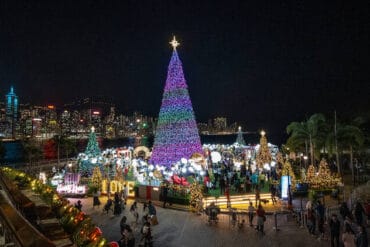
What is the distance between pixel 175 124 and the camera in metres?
27.3

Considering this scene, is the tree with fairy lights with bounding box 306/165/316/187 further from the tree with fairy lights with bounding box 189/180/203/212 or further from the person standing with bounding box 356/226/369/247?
the person standing with bounding box 356/226/369/247

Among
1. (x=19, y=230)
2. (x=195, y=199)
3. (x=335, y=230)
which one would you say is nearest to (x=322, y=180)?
(x=195, y=199)

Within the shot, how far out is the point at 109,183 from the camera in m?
22.0

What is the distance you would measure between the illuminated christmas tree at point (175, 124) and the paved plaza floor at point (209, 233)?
1046cm

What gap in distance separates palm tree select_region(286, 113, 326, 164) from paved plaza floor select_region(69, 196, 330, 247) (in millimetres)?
17554

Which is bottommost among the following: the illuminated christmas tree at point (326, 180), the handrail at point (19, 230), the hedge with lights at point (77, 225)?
the illuminated christmas tree at point (326, 180)

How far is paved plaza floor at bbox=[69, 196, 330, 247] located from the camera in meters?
12.2

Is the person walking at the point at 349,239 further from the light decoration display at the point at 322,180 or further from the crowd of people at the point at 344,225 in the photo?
the light decoration display at the point at 322,180

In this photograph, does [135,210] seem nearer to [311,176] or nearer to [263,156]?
[311,176]

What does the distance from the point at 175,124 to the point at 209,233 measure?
14578 millimetres

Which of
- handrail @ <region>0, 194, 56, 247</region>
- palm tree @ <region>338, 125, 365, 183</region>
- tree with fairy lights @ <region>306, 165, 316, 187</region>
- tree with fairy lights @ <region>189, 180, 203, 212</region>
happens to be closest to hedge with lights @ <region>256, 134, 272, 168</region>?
tree with fairy lights @ <region>306, 165, 316, 187</region>

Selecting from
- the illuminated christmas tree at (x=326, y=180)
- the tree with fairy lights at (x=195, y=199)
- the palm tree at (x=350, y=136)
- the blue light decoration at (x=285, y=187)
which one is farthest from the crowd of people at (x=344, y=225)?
the palm tree at (x=350, y=136)

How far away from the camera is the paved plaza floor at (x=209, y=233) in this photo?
12.2 meters

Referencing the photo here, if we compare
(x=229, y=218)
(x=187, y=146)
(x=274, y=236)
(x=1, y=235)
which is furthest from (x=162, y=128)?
(x=1, y=235)
